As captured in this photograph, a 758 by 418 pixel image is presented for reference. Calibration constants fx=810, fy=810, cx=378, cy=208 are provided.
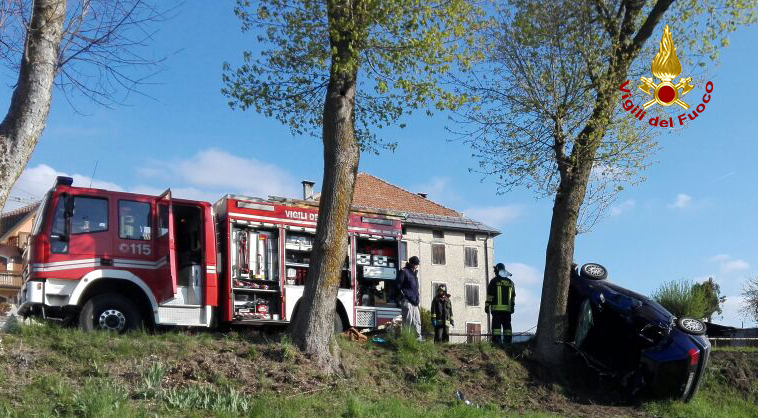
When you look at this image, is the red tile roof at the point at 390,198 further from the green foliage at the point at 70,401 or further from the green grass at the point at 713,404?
the green foliage at the point at 70,401

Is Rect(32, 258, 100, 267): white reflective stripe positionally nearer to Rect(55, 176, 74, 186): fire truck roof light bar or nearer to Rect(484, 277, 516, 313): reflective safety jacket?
Rect(55, 176, 74, 186): fire truck roof light bar

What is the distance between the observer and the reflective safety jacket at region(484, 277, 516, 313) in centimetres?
1490

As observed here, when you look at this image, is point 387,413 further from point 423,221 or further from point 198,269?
point 423,221

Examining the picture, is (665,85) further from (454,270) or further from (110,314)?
(454,270)

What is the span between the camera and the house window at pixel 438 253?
50.9 metres

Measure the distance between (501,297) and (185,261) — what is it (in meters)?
5.71

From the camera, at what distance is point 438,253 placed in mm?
51094

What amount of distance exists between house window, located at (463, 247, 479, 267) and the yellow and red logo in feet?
122

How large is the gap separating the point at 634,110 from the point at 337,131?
6.29 m

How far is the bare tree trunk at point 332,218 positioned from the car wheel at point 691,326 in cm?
543

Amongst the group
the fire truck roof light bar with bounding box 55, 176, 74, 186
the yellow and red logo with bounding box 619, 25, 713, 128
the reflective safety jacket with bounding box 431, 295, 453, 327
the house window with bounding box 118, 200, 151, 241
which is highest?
the yellow and red logo with bounding box 619, 25, 713, 128

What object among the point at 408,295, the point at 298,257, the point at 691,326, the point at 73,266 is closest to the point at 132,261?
the point at 73,266

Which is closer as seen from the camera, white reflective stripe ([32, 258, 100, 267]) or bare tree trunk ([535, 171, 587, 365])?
white reflective stripe ([32, 258, 100, 267])

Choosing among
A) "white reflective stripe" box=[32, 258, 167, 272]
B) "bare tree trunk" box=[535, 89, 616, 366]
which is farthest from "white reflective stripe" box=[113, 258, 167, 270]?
"bare tree trunk" box=[535, 89, 616, 366]
